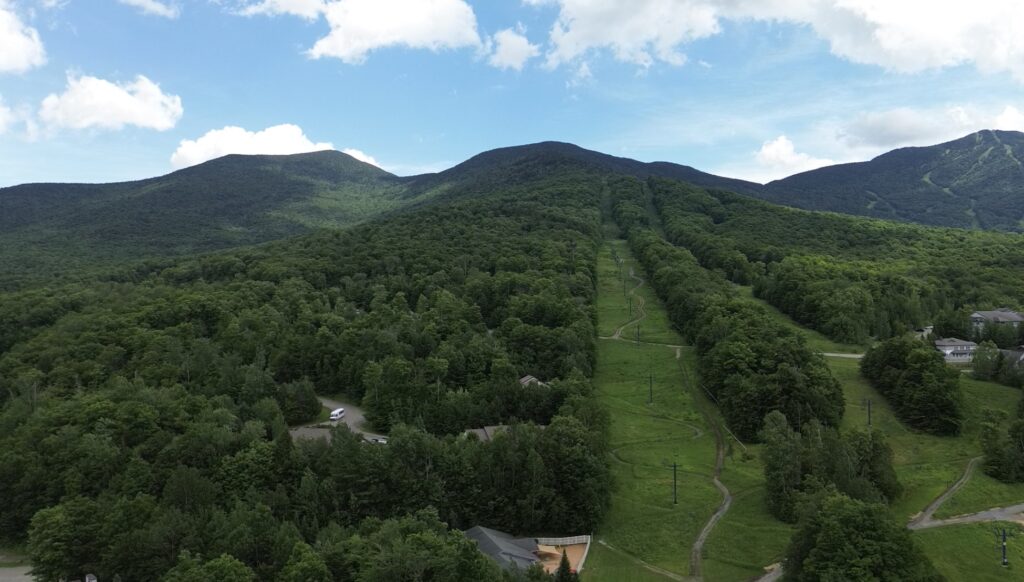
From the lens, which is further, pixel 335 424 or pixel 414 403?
pixel 335 424

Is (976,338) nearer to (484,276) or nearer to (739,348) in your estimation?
(739,348)

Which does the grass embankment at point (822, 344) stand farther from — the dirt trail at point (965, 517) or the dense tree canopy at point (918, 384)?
the dirt trail at point (965, 517)

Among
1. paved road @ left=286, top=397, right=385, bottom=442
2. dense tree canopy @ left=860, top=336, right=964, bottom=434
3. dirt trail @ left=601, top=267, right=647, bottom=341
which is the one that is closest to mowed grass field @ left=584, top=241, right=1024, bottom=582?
dense tree canopy @ left=860, top=336, right=964, bottom=434

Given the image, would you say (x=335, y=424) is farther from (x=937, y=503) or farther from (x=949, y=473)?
(x=949, y=473)

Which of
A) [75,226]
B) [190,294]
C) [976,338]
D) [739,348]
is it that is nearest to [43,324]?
[190,294]

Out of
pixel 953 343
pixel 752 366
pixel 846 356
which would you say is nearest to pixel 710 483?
pixel 752 366

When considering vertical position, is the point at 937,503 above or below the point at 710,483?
above

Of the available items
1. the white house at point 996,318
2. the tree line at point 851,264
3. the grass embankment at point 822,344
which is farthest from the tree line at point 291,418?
the white house at point 996,318
